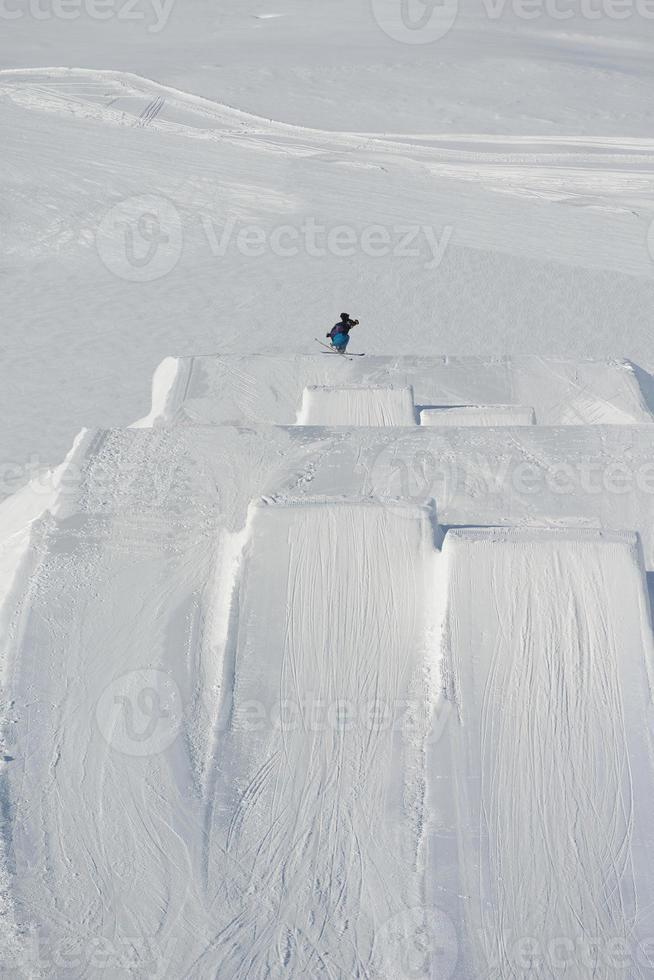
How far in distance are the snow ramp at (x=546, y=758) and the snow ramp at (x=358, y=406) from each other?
3.11m

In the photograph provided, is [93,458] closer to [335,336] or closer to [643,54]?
[335,336]

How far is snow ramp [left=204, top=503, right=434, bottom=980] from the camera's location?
15.0ft

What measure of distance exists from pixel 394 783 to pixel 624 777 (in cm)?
109

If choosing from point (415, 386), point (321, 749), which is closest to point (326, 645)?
point (321, 749)

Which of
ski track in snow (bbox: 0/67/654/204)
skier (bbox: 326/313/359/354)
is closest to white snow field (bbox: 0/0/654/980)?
skier (bbox: 326/313/359/354)

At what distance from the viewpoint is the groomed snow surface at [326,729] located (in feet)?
15.0

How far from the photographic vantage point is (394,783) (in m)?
5.01

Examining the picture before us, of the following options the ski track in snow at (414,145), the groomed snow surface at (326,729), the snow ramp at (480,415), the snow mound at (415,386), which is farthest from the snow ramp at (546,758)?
the ski track in snow at (414,145)

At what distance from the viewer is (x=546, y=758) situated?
16.6 feet

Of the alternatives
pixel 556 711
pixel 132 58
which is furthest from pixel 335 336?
pixel 132 58

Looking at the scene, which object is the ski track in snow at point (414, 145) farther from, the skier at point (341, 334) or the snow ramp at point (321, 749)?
the snow ramp at point (321, 749)

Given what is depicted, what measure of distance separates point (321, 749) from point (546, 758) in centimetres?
109

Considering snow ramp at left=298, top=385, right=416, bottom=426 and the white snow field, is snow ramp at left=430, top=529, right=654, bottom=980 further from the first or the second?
snow ramp at left=298, top=385, right=416, bottom=426

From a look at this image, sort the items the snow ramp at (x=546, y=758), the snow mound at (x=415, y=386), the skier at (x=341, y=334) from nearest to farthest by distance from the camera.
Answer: the snow ramp at (x=546, y=758)
the snow mound at (x=415, y=386)
the skier at (x=341, y=334)
